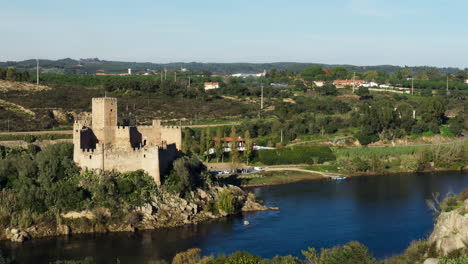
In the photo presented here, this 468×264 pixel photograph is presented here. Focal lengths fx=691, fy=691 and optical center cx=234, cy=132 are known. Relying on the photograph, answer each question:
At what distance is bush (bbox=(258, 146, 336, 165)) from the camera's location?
52.0 meters

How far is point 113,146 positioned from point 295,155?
2089cm

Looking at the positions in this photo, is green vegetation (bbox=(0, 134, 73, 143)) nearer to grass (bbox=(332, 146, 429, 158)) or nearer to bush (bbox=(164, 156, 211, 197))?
bush (bbox=(164, 156, 211, 197))

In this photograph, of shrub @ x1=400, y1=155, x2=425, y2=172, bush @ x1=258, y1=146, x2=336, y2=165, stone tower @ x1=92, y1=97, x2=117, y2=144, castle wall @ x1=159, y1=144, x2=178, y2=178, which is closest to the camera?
stone tower @ x1=92, y1=97, x2=117, y2=144

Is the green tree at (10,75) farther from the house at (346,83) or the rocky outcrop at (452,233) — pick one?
the rocky outcrop at (452,233)

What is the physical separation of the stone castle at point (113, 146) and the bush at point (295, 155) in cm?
1643

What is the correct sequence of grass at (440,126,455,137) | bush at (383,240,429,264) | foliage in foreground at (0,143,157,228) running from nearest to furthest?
1. bush at (383,240,429,264)
2. foliage in foreground at (0,143,157,228)
3. grass at (440,126,455,137)

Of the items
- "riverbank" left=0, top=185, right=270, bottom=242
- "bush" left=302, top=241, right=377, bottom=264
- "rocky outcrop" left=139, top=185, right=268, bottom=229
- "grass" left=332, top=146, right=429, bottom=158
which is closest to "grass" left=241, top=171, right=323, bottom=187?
"grass" left=332, top=146, right=429, bottom=158

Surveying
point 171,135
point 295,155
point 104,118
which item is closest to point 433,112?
point 295,155

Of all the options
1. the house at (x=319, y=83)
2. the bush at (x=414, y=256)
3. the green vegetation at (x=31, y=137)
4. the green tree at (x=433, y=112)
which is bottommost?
the bush at (x=414, y=256)

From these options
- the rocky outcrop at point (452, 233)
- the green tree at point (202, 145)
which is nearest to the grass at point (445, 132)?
the green tree at point (202, 145)

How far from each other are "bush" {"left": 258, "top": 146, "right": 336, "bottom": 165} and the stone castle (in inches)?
647

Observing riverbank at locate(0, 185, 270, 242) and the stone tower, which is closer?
riverbank at locate(0, 185, 270, 242)

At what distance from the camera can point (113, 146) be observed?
35.0 metres

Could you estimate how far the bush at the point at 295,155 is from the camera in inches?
2048
